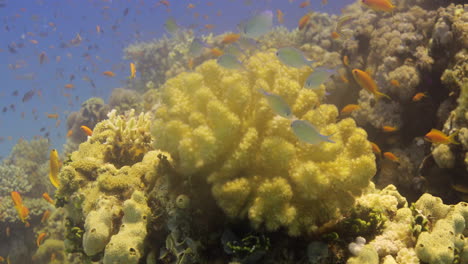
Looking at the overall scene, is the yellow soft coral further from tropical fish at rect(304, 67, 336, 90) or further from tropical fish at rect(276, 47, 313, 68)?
tropical fish at rect(276, 47, 313, 68)

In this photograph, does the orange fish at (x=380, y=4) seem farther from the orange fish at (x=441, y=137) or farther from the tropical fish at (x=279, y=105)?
the tropical fish at (x=279, y=105)

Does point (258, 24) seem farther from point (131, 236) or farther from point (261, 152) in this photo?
point (131, 236)

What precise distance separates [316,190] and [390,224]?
1.32 m

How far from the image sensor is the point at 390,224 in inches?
130

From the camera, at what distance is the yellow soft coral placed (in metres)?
2.70

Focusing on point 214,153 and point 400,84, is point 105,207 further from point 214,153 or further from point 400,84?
point 400,84

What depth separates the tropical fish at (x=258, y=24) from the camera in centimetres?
466

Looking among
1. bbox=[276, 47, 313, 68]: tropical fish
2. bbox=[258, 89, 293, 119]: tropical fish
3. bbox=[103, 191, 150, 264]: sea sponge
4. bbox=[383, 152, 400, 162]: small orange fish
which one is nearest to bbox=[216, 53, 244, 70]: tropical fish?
bbox=[276, 47, 313, 68]: tropical fish

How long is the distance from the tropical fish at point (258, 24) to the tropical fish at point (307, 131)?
8.89 ft

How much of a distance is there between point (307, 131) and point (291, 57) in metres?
1.27

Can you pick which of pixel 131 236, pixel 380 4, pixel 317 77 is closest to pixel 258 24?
pixel 317 77

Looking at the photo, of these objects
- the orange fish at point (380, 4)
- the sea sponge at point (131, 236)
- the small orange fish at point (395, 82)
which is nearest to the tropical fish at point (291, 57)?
the sea sponge at point (131, 236)

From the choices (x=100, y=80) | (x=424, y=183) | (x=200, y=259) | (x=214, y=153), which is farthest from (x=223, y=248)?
(x=100, y=80)

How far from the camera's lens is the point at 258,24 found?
471 centimetres
